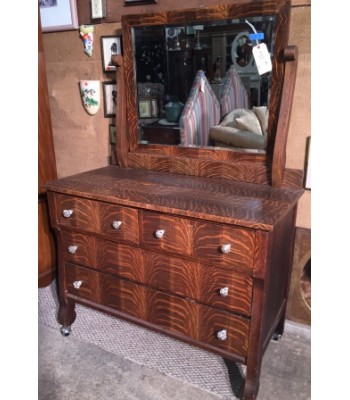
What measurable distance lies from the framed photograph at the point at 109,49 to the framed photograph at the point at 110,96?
0.08 meters

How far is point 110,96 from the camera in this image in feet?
6.76

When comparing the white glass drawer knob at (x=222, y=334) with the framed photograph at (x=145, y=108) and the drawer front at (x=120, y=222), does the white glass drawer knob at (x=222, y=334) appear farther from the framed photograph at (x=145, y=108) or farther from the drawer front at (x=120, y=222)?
the framed photograph at (x=145, y=108)

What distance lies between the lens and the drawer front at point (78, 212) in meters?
1.62

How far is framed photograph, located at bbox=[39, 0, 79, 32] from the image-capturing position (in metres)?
2.02

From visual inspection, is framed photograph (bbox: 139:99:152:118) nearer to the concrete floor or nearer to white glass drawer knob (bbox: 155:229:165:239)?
white glass drawer knob (bbox: 155:229:165:239)

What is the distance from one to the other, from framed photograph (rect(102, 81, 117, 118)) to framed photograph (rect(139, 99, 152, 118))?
0.78 ft

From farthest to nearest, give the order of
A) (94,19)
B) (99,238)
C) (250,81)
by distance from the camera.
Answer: (94,19) < (99,238) < (250,81)

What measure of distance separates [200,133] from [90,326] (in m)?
1.23

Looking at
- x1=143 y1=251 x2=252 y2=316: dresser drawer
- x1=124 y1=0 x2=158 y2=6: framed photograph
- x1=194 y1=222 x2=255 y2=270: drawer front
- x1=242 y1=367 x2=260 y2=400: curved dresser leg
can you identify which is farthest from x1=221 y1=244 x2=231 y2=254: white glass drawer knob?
x1=124 y1=0 x2=158 y2=6: framed photograph

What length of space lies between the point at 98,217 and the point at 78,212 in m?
0.12
